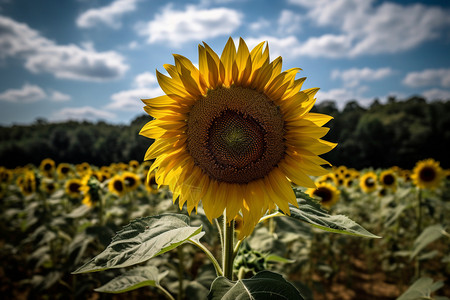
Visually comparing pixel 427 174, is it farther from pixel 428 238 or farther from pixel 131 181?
pixel 131 181

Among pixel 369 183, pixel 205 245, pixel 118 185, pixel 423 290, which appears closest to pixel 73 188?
pixel 118 185

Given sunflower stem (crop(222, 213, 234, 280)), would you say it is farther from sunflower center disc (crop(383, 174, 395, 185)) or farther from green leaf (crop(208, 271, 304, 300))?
sunflower center disc (crop(383, 174, 395, 185))

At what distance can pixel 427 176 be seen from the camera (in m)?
4.95

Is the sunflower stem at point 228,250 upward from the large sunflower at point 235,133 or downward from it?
downward

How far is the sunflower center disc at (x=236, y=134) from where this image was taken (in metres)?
1.35

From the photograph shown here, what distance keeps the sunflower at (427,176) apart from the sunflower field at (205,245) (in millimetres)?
18

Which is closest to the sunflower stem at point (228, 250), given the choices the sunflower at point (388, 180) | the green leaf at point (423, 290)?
the green leaf at point (423, 290)

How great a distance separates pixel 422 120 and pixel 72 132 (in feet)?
167

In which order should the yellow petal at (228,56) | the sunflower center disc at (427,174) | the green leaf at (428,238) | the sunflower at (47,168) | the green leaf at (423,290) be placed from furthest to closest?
the sunflower at (47,168), the sunflower center disc at (427,174), the green leaf at (428,238), the green leaf at (423,290), the yellow petal at (228,56)

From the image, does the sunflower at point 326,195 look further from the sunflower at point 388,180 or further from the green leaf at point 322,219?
the green leaf at point 322,219

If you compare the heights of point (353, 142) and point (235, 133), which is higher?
point (235, 133)

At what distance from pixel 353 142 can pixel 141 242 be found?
126ft

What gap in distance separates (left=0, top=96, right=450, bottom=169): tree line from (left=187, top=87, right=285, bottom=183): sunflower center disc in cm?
2552

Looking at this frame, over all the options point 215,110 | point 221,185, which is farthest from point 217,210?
point 215,110
